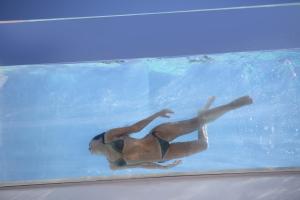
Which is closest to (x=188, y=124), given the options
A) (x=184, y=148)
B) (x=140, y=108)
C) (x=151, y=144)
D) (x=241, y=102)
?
(x=184, y=148)

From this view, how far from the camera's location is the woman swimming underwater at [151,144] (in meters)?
3.58

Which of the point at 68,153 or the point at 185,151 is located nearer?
the point at 185,151

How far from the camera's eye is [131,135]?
368cm

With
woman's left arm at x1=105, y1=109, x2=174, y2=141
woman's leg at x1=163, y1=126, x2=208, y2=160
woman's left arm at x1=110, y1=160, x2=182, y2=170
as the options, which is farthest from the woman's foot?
woman's left arm at x1=110, y1=160, x2=182, y2=170

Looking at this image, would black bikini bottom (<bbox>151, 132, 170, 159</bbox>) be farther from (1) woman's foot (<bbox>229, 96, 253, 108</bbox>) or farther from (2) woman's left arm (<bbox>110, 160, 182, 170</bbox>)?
(1) woman's foot (<bbox>229, 96, 253, 108</bbox>)

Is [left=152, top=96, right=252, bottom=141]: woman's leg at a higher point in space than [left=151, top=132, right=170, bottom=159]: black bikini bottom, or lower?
higher

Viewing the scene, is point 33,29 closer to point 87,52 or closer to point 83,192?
point 87,52

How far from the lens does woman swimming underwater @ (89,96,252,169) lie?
3576mm

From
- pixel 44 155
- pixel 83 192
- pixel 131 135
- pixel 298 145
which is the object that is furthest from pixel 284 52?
pixel 44 155

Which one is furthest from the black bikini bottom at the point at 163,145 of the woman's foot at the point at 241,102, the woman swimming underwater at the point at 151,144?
the woman's foot at the point at 241,102

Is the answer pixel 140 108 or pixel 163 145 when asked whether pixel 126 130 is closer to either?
pixel 163 145

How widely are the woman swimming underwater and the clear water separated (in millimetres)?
396

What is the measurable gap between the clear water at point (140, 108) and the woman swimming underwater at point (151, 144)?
40 centimetres

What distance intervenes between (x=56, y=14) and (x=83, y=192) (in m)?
1.87
